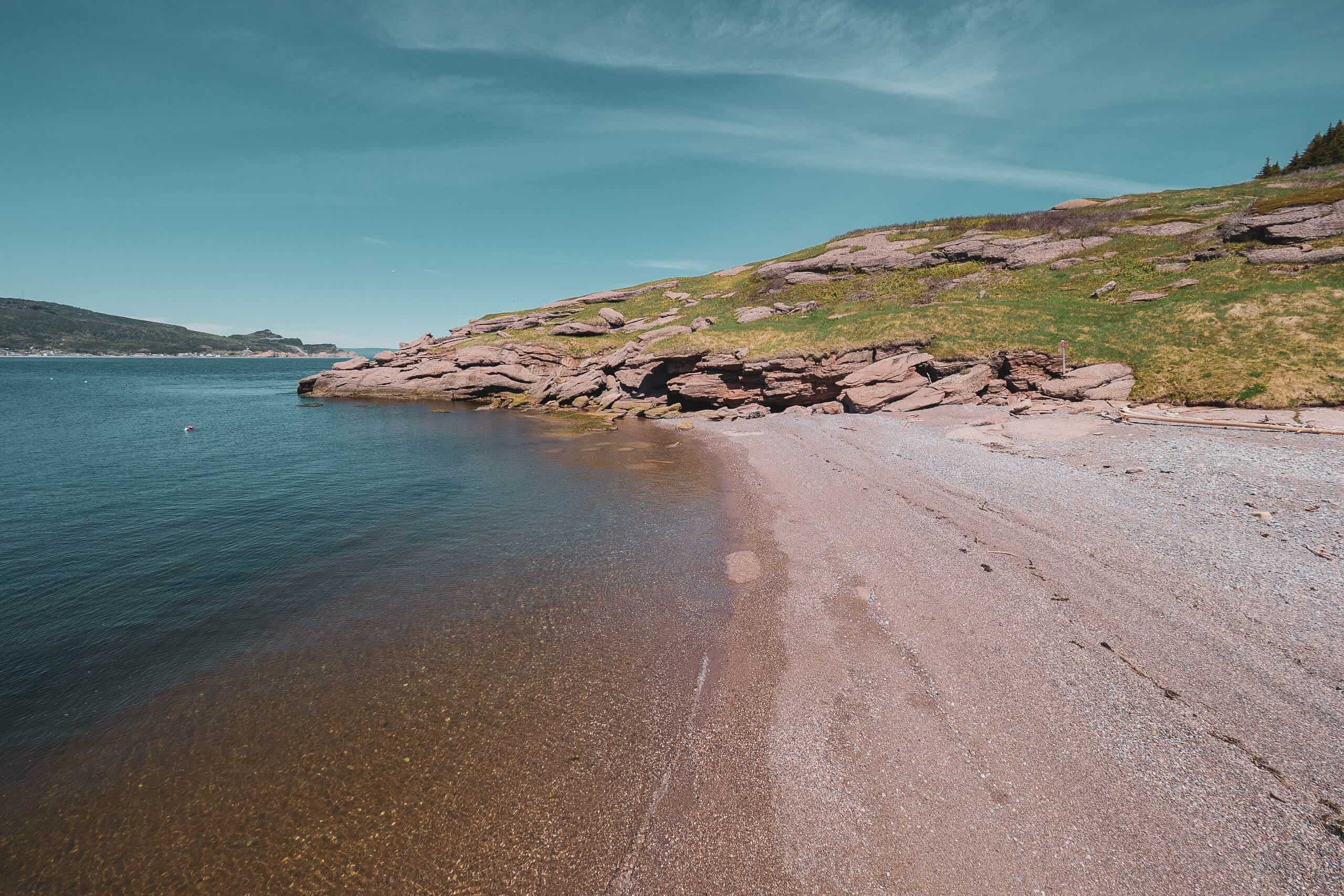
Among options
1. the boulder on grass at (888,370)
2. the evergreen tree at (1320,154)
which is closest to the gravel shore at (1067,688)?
the boulder on grass at (888,370)

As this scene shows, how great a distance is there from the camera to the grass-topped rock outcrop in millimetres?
24312

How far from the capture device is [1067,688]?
7.88 m

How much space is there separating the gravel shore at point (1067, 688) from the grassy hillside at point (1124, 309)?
355 inches

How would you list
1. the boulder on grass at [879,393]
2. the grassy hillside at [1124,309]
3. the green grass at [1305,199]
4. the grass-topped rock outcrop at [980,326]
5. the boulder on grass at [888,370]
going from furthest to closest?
1. the green grass at [1305,199]
2. the boulder on grass at [888,370]
3. the boulder on grass at [879,393]
4. the grass-topped rock outcrop at [980,326]
5. the grassy hillside at [1124,309]

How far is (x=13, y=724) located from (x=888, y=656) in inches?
638

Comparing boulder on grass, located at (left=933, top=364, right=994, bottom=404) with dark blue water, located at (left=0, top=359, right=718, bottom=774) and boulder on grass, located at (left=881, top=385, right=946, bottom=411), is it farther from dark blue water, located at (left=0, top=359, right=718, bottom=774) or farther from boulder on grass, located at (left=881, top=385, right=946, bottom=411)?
dark blue water, located at (left=0, top=359, right=718, bottom=774)

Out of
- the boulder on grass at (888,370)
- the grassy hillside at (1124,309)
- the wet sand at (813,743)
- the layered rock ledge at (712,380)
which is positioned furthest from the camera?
the boulder on grass at (888,370)

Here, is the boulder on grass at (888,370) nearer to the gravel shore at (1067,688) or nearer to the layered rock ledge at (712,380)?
the layered rock ledge at (712,380)

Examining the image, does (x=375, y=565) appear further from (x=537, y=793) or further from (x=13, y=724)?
(x=537, y=793)

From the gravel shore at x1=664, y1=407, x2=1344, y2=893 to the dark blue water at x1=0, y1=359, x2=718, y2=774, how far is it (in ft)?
18.6

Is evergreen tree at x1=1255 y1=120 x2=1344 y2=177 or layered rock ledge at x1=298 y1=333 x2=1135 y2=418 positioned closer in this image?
layered rock ledge at x1=298 y1=333 x2=1135 y2=418

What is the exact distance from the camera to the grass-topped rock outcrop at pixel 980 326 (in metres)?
24.3

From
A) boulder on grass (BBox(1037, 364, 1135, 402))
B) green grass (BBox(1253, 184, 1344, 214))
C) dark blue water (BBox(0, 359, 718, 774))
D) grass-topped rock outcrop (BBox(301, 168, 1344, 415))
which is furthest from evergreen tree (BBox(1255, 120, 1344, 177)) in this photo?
dark blue water (BBox(0, 359, 718, 774))

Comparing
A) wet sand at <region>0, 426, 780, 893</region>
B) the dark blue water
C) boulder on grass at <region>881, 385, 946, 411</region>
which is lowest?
wet sand at <region>0, 426, 780, 893</region>
